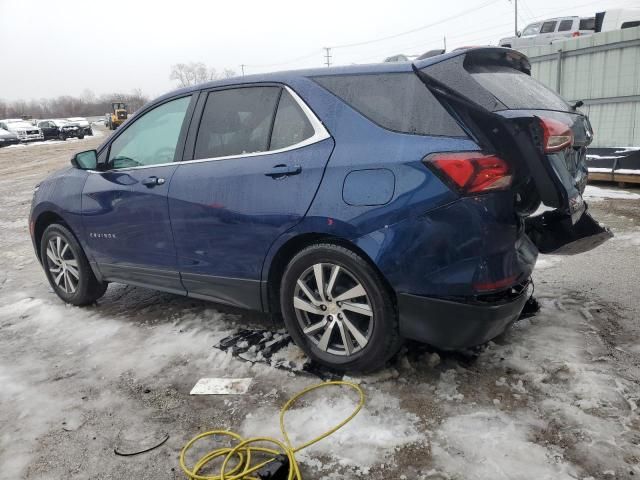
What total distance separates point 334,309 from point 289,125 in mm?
1110

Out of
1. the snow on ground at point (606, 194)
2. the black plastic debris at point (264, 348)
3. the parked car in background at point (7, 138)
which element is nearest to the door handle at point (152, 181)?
the black plastic debris at point (264, 348)

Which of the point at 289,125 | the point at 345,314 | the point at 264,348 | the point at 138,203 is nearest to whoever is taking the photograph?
the point at 345,314

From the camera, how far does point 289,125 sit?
309 cm

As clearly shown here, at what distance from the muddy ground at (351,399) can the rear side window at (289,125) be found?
1.36 meters

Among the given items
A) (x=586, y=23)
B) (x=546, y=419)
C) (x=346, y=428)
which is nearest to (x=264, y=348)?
(x=346, y=428)

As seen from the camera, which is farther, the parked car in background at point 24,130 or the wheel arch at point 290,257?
the parked car in background at point 24,130

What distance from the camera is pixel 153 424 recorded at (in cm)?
277

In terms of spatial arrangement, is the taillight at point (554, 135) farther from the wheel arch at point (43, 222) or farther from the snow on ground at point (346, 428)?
the wheel arch at point (43, 222)

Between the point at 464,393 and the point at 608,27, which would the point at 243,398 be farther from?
the point at 608,27

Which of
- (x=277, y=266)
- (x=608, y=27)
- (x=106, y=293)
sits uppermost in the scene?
(x=608, y=27)

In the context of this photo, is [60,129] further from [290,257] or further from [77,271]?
[290,257]

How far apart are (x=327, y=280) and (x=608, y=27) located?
1925cm

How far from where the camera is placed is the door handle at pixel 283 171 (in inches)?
116

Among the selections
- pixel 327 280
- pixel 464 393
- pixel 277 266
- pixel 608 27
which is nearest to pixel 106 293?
pixel 277 266
